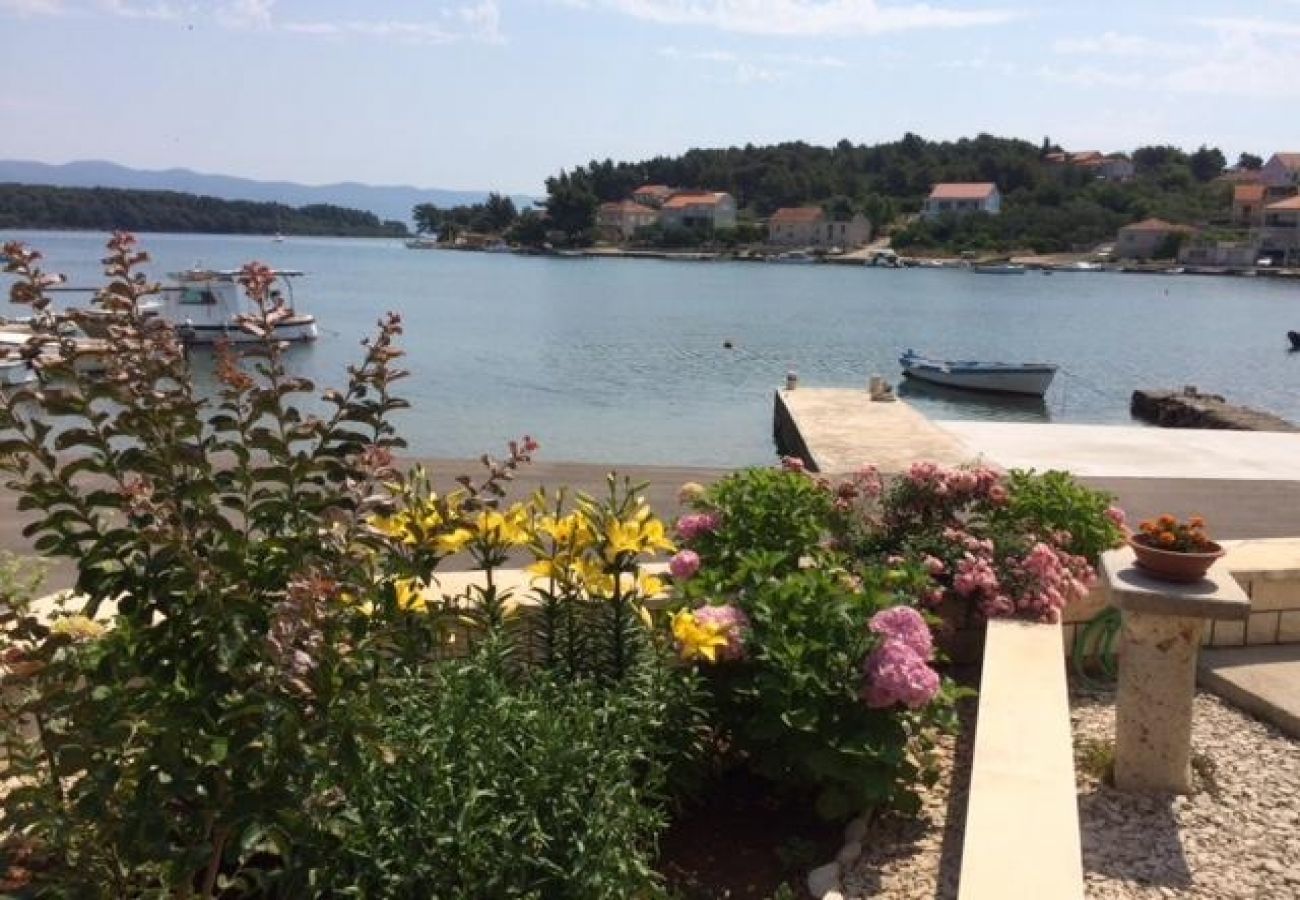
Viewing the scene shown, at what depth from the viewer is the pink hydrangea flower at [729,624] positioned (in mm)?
3486

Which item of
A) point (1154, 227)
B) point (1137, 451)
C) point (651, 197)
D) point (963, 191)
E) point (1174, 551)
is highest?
point (963, 191)

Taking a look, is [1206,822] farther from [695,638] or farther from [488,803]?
[488,803]

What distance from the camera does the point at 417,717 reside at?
2.67m

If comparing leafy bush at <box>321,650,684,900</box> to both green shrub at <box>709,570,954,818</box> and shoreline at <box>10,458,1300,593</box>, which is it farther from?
shoreline at <box>10,458,1300,593</box>

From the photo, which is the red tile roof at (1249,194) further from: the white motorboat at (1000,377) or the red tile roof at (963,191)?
the white motorboat at (1000,377)

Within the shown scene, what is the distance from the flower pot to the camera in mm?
3754

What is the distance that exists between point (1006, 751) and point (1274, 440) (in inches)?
511

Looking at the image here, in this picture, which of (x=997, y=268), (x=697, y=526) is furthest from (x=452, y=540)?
(x=997, y=268)

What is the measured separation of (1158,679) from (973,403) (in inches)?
1041

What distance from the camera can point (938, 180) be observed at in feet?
497

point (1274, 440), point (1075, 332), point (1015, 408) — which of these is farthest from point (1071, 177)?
point (1274, 440)

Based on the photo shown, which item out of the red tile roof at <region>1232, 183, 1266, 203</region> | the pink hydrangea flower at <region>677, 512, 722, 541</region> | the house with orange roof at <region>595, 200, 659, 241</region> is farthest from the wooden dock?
the house with orange roof at <region>595, 200, 659, 241</region>

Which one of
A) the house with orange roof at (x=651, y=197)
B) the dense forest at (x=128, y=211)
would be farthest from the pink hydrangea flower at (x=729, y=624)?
the house with orange roof at (x=651, y=197)

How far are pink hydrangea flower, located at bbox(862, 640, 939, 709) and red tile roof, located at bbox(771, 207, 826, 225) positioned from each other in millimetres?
142635
